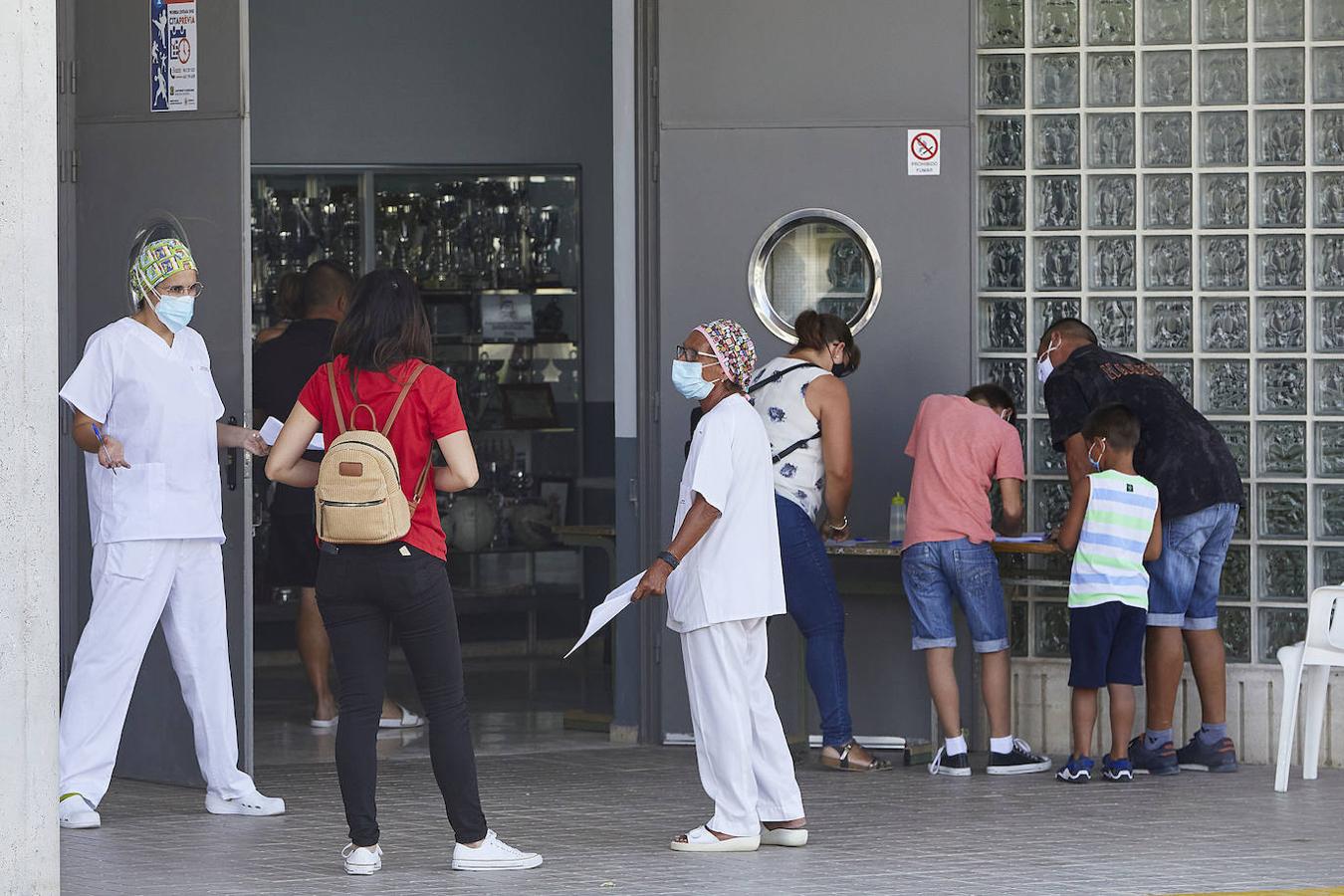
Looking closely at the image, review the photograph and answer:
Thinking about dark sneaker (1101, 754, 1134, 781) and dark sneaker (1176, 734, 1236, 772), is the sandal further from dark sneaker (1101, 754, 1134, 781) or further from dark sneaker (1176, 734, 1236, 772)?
dark sneaker (1176, 734, 1236, 772)

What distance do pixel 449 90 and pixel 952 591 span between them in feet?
18.0

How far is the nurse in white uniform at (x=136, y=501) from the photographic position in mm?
6348

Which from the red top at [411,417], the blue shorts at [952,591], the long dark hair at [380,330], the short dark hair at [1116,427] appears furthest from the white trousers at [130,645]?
the short dark hair at [1116,427]

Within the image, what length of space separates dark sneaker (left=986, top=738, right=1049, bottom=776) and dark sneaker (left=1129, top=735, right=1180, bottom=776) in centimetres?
35

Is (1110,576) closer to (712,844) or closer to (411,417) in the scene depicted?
(712,844)

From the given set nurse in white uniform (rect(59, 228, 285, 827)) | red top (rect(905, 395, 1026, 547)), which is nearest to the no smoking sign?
red top (rect(905, 395, 1026, 547))

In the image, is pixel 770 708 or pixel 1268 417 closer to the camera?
pixel 770 708

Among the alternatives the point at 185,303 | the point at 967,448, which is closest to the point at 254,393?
the point at 185,303

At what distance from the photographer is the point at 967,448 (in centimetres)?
745

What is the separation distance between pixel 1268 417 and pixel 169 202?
4400 mm

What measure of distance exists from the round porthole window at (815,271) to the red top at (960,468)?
0.79 m

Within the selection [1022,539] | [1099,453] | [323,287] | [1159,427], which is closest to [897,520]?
[1022,539]

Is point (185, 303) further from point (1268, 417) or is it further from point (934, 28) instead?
point (1268, 417)

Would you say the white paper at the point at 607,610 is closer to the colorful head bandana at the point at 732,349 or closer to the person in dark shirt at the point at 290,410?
the colorful head bandana at the point at 732,349
